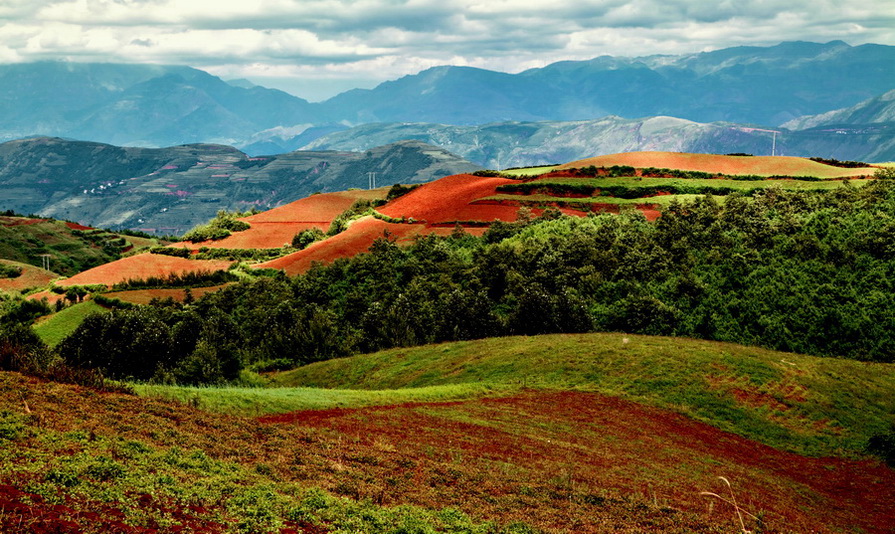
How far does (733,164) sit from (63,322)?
114438 millimetres

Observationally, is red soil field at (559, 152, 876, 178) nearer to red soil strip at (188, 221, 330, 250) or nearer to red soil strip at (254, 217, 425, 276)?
red soil strip at (254, 217, 425, 276)

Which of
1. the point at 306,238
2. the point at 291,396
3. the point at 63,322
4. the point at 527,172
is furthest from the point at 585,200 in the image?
the point at 291,396

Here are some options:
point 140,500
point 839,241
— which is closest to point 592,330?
point 839,241

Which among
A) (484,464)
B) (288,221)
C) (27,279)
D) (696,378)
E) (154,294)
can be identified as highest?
(484,464)

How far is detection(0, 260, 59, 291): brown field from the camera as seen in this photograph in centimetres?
14012

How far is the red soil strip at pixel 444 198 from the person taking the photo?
411ft

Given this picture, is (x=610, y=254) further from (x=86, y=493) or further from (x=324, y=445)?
(x=86, y=493)

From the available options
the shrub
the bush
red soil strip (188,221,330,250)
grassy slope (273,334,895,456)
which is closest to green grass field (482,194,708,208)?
the shrub

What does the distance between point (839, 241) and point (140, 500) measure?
226 ft

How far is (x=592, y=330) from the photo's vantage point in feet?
222

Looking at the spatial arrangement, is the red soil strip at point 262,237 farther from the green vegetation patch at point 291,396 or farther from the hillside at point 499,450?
the green vegetation patch at point 291,396

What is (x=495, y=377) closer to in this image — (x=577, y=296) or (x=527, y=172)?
(x=577, y=296)

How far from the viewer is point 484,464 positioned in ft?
96.2

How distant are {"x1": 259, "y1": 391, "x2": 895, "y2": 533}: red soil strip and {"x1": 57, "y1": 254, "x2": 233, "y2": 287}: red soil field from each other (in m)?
83.7
